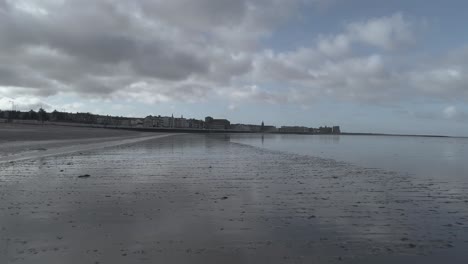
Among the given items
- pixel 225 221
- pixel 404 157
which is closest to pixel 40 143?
pixel 404 157

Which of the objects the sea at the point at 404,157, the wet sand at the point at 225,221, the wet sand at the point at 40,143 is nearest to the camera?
the wet sand at the point at 225,221

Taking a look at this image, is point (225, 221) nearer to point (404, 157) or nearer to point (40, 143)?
point (404, 157)

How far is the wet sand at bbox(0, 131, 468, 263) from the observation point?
606 centimetres

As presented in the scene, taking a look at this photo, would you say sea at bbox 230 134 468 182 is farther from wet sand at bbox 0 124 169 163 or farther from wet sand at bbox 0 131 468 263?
wet sand at bbox 0 124 169 163

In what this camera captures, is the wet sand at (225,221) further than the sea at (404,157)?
No

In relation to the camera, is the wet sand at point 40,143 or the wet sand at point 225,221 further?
the wet sand at point 40,143

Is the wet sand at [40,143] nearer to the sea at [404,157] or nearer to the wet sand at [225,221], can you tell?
the wet sand at [225,221]

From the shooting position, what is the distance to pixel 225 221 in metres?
8.25

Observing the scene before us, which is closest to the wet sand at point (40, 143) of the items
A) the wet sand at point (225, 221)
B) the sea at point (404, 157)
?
the wet sand at point (225, 221)

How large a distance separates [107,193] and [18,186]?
3.09 metres

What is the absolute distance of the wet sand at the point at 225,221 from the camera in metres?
6.06

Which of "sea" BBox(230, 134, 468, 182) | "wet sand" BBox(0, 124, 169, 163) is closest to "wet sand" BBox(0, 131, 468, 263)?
"sea" BBox(230, 134, 468, 182)

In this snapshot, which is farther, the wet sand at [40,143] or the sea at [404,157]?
the wet sand at [40,143]

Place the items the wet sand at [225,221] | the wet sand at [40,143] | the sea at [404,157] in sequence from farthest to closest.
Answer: the wet sand at [40,143] < the sea at [404,157] < the wet sand at [225,221]
